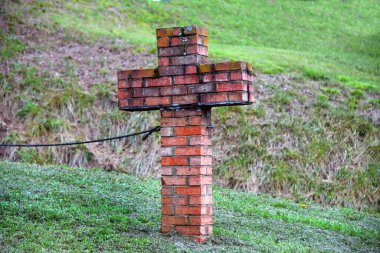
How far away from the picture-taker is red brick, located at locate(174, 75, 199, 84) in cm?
643

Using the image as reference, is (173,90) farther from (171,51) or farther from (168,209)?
(168,209)

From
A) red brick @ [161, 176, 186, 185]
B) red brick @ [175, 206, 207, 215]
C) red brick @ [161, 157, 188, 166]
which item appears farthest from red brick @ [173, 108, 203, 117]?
red brick @ [175, 206, 207, 215]

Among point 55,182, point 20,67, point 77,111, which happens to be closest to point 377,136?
point 77,111

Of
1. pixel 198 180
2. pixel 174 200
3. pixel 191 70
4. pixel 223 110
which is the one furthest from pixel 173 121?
pixel 223 110

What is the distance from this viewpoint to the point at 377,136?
41.2ft

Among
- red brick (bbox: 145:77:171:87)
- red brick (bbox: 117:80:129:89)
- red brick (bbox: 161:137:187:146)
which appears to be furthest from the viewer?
red brick (bbox: 117:80:129:89)

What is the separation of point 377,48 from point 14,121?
12466 mm

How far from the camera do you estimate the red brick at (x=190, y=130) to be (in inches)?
252

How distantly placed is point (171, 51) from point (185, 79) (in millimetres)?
350

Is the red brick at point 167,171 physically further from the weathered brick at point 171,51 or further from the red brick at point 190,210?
the weathered brick at point 171,51

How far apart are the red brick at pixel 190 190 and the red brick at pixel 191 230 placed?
350mm

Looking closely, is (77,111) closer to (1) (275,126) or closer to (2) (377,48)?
(1) (275,126)

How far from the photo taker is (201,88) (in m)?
6.39

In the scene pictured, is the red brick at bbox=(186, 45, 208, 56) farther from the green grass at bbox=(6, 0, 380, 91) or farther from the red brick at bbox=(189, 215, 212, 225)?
the green grass at bbox=(6, 0, 380, 91)
